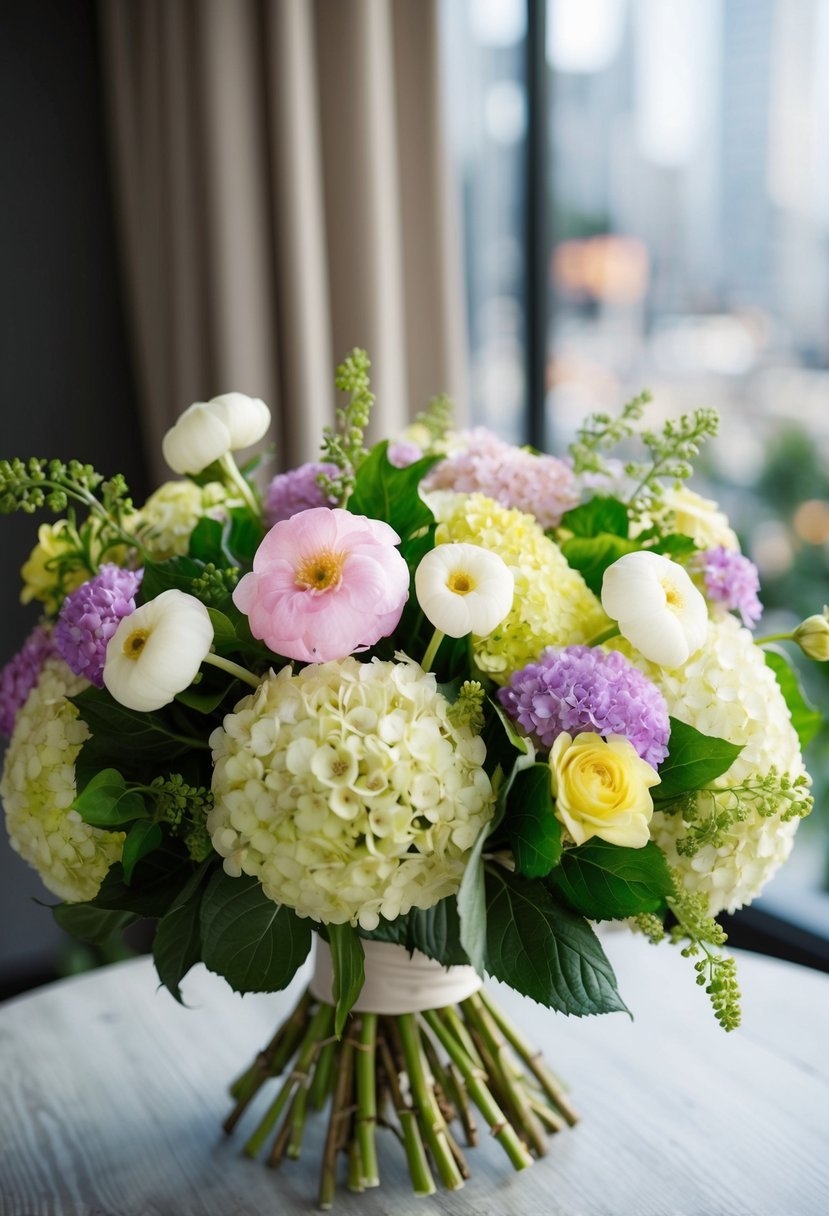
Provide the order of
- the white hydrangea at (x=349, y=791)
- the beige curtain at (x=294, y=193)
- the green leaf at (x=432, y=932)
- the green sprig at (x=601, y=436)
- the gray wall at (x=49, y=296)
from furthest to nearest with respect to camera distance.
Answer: the gray wall at (x=49, y=296) < the beige curtain at (x=294, y=193) < the green sprig at (x=601, y=436) < the green leaf at (x=432, y=932) < the white hydrangea at (x=349, y=791)

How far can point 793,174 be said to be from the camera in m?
1.89

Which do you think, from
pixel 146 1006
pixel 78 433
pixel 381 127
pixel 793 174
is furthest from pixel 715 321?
pixel 146 1006

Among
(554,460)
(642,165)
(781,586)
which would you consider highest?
(642,165)

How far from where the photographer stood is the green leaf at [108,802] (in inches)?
26.3

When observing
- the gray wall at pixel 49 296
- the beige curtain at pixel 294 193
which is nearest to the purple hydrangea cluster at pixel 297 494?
the beige curtain at pixel 294 193

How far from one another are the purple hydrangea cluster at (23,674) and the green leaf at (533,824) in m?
0.35

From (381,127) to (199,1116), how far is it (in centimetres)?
129

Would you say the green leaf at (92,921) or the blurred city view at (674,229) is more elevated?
the blurred city view at (674,229)

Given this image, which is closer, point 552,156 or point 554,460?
point 554,460

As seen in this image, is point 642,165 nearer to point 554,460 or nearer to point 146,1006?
point 554,460

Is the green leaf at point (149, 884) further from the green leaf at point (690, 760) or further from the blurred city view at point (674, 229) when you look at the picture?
the blurred city view at point (674, 229)

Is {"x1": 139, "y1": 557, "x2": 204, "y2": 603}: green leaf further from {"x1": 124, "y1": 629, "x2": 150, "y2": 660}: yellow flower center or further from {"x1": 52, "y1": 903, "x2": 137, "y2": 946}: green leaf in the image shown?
{"x1": 52, "y1": 903, "x2": 137, "y2": 946}: green leaf

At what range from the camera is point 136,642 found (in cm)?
64

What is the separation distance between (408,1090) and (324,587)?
459 millimetres
